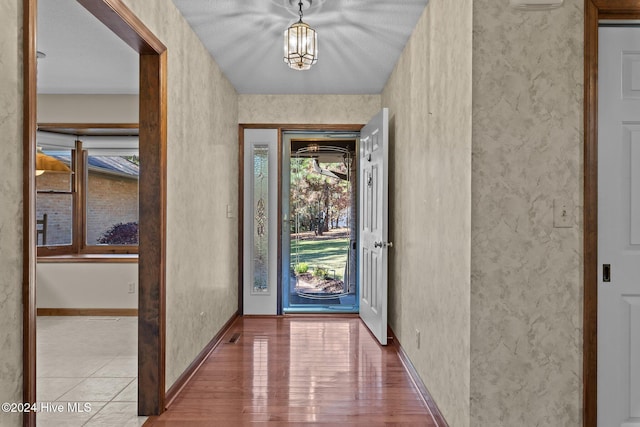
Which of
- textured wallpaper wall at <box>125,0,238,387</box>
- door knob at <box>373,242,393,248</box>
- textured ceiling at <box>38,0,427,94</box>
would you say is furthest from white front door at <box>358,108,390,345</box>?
textured wallpaper wall at <box>125,0,238,387</box>

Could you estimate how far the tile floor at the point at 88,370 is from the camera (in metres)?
2.54

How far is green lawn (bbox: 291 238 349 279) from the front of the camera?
5.18 meters

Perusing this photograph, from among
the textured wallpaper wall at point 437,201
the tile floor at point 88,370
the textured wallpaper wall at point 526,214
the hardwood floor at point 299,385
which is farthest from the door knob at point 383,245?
the tile floor at point 88,370

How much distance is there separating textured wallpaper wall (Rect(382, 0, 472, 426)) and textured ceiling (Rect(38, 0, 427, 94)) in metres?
0.32

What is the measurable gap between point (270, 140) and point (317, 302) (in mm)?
2019

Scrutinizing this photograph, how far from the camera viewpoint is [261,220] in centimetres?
500

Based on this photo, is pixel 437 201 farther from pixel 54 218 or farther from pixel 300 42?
pixel 54 218

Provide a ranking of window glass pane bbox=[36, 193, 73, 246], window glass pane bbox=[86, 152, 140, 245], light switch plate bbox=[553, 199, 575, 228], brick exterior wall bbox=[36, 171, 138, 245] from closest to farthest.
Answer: light switch plate bbox=[553, 199, 575, 228], window glass pane bbox=[36, 193, 73, 246], brick exterior wall bbox=[36, 171, 138, 245], window glass pane bbox=[86, 152, 140, 245]

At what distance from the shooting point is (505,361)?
1898 millimetres

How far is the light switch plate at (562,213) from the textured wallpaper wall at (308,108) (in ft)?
10.9

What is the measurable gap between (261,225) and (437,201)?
2855 mm

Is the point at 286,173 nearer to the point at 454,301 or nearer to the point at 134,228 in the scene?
the point at 134,228
